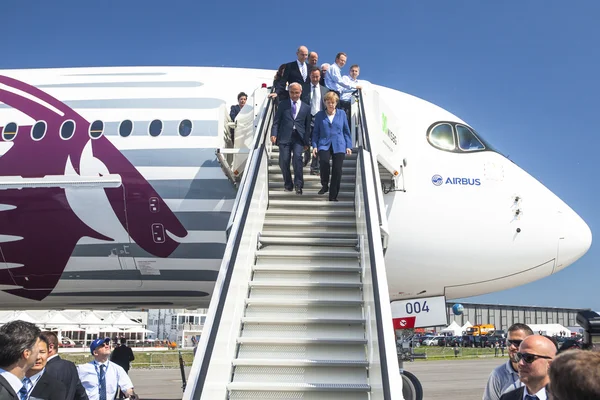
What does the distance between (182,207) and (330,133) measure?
8.19ft

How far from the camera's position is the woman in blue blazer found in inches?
288

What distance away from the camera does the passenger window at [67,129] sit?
9.03 meters

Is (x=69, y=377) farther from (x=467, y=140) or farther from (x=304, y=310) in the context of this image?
(x=467, y=140)

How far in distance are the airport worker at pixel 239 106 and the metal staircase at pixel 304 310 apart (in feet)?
6.84

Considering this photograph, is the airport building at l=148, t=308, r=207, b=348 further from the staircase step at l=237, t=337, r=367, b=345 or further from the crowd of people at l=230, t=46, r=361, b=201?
the staircase step at l=237, t=337, r=367, b=345

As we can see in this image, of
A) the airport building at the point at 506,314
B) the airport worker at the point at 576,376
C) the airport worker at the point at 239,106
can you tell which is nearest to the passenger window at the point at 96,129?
the airport worker at the point at 239,106

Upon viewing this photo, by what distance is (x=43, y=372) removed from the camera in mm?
4250

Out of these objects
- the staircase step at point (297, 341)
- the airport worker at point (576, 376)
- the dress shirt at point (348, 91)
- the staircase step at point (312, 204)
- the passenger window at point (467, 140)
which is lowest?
the staircase step at point (297, 341)

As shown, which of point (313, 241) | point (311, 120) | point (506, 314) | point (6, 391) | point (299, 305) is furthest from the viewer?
point (506, 314)

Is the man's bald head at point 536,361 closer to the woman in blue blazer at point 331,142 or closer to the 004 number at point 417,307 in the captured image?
the woman in blue blazer at point 331,142

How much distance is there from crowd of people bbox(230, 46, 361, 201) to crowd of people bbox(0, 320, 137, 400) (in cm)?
295

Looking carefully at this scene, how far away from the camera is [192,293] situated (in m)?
9.05

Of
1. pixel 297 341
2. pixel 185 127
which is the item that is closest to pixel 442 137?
pixel 185 127

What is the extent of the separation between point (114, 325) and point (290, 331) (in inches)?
1442
